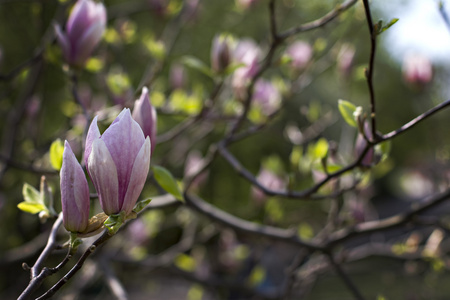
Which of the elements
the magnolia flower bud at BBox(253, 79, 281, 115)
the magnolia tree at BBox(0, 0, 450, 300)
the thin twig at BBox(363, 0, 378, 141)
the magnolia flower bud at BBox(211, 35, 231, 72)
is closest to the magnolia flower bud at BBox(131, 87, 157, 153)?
the magnolia tree at BBox(0, 0, 450, 300)

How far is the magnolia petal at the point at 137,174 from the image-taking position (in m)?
0.53

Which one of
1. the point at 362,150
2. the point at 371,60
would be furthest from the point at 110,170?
the point at 362,150

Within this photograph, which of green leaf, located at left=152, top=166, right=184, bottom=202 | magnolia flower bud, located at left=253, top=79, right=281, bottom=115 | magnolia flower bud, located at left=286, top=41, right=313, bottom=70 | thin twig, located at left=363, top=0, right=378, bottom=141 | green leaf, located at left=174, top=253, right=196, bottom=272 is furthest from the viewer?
green leaf, located at left=174, top=253, right=196, bottom=272

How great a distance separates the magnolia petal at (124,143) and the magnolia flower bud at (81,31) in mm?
507

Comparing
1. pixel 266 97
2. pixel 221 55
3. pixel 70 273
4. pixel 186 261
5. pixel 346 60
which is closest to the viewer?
pixel 70 273

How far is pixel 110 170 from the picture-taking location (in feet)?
1.73

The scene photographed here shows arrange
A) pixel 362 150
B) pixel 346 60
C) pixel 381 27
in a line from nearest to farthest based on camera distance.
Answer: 1. pixel 381 27
2. pixel 362 150
3. pixel 346 60

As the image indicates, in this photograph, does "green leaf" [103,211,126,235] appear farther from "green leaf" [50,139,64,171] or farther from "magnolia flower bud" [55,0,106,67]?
"magnolia flower bud" [55,0,106,67]

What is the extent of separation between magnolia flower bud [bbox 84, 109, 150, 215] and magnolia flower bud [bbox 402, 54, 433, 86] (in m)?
1.43

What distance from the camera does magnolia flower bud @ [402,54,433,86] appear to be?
166cm

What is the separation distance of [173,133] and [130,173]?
2.98 ft

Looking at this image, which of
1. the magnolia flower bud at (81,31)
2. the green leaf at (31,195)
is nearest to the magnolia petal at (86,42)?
the magnolia flower bud at (81,31)

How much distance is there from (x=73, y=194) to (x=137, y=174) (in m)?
0.08

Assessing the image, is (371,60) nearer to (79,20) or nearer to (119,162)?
(119,162)
